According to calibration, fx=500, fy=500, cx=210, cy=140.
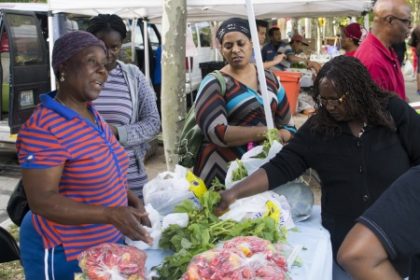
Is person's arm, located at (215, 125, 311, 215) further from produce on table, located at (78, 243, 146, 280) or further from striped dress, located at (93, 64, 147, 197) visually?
produce on table, located at (78, 243, 146, 280)

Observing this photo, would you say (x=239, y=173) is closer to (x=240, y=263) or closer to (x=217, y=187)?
(x=217, y=187)

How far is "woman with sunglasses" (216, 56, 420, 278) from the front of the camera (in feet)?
7.38

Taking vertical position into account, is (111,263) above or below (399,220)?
below

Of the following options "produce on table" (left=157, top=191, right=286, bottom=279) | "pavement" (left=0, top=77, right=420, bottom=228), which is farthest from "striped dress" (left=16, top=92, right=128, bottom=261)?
"pavement" (left=0, top=77, right=420, bottom=228)

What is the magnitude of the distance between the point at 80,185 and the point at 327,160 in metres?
1.16

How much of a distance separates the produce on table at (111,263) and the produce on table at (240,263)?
6.8 inches

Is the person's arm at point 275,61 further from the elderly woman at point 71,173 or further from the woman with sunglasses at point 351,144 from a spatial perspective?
the elderly woman at point 71,173

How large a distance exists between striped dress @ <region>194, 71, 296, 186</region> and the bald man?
0.63 meters

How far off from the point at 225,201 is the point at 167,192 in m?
0.28

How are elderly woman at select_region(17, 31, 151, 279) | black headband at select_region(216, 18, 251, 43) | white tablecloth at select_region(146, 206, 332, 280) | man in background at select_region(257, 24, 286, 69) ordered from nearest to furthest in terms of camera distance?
elderly woman at select_region(17, 31, 151, 279), white tablecloth at select_region(146, 206, 332, 280), black headband at select_region(216, 18, 251, 43), man in background at select_region(257, 24, 286, 69)

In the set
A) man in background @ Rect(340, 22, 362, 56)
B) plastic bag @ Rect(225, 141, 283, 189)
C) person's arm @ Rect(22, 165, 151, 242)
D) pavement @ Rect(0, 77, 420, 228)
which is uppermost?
man in background @ Rect(340, 22, 362, 56)

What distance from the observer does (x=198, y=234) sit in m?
1.88

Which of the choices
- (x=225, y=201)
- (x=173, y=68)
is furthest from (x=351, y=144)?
(x=173, y=68)

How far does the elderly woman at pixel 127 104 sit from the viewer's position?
2676 millimetres
